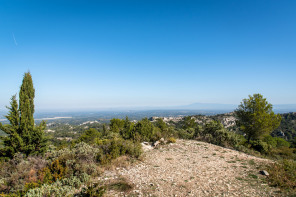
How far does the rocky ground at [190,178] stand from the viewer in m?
5.23

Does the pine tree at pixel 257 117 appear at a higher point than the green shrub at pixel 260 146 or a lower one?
higher

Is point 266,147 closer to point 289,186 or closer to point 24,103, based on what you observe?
point 289,186

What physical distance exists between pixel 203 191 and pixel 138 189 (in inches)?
96.7

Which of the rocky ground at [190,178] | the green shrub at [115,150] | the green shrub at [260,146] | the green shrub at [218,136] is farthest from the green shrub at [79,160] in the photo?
the green shrub at [260,146]

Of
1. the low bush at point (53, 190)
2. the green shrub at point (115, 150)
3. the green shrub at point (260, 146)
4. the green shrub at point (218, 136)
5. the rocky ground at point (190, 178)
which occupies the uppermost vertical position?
the low bush at point (53, 190)

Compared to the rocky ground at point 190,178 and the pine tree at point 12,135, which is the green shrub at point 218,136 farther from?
the pine tree at point 12,135

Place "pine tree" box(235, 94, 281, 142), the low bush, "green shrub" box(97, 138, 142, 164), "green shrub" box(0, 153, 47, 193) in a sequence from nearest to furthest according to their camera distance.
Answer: the low bush < "green shrub" box(0, 153, 47, 193) < "green shrub" box(97, 138, 142, 164) < "pine tree" box(235, 94, 281, 142)

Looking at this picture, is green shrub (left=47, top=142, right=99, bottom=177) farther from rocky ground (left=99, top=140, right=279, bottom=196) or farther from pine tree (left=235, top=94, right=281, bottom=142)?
pine tree (left=235, top=94, right=281, bottom=142)

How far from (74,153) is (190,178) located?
6027mm

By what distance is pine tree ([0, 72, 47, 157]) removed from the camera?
379 inches

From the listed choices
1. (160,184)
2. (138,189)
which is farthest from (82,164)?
(160,184)

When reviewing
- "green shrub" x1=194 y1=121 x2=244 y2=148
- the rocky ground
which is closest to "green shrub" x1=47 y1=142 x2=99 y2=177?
the rocky ground

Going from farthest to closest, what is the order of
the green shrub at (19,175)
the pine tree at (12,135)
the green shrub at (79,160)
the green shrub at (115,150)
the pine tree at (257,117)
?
the pine tree at (257,117) → the pine tree at (12,135) → the green shrub at (115,150) → the green shrub at (79,160) → the green shrub at (19,175)

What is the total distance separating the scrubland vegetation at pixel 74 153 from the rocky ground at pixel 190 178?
0.74 meters
